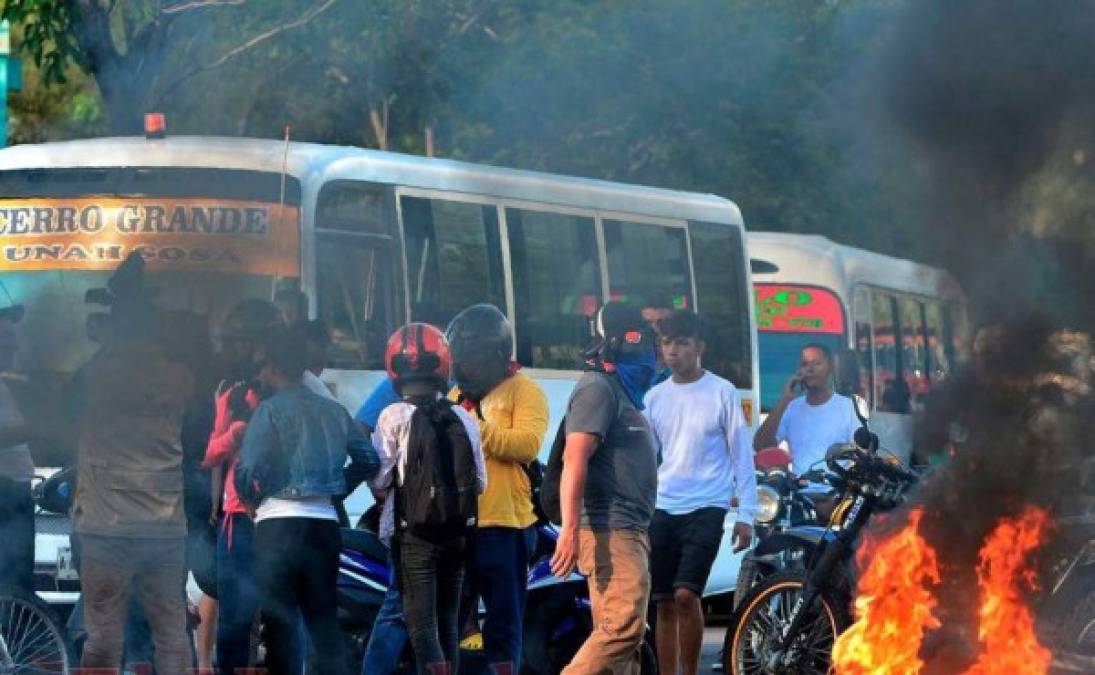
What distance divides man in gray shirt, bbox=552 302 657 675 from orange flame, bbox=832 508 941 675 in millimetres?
783

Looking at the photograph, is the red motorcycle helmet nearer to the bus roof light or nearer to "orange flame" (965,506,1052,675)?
"orange flame" (965,506,1052,675)

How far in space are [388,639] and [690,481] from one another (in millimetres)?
1832

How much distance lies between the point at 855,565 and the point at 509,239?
5.29 metres

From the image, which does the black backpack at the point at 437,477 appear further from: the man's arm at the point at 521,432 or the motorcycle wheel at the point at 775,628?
the motorcycle wheel at the point at 775,628

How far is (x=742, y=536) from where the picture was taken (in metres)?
8.94

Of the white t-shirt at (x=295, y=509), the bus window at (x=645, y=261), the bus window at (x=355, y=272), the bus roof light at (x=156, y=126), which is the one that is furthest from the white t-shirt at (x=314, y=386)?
the bus window at (x=645, y=261)

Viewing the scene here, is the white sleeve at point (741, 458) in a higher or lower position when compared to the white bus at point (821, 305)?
lower

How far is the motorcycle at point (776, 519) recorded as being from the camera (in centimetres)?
911

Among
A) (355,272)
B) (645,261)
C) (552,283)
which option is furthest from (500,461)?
(645,261)

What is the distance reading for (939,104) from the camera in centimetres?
778

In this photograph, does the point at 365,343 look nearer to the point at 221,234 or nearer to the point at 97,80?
the point at 221,234

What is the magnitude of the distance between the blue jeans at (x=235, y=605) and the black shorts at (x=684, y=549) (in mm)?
1878

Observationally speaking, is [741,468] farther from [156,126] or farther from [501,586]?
[156,126]

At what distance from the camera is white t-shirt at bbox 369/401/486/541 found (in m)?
7.46
